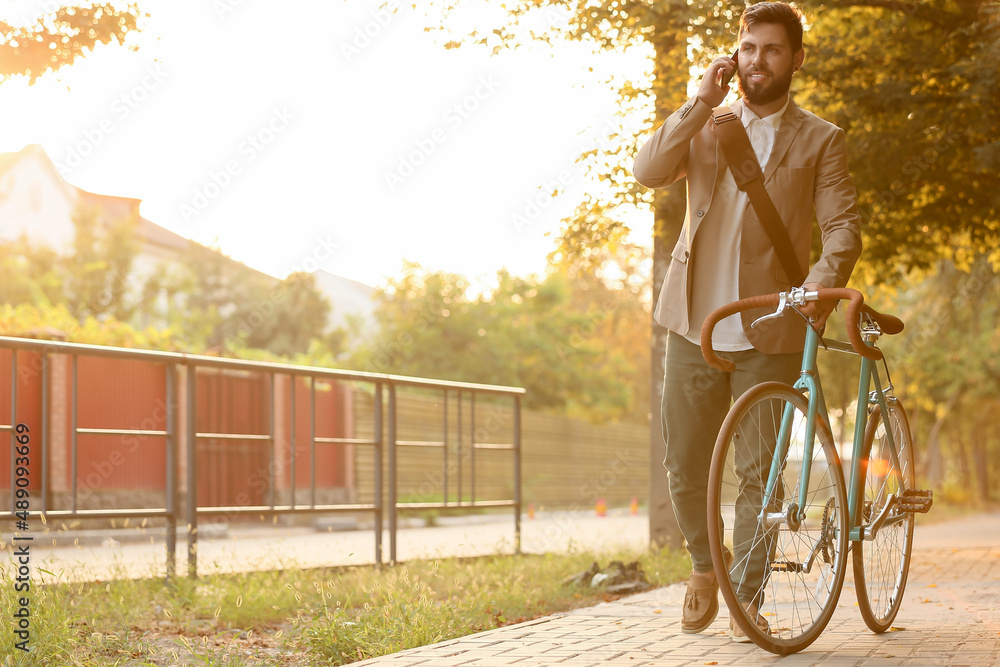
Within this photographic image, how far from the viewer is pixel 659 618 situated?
184 inches

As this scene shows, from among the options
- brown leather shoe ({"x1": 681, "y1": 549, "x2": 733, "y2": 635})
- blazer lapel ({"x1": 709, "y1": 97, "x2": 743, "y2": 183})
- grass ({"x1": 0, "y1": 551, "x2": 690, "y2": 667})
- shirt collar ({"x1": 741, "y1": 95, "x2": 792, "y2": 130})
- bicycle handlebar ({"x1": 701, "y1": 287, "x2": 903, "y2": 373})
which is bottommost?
grass ({"x1": 0, "y1": 551, "x2": 690, "y2": 667})

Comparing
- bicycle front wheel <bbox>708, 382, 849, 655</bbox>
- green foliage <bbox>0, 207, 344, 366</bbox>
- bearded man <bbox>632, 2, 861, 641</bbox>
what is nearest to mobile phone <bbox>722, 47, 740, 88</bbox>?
→ bearded man <bbox>632, 2, 861, 641</bbox>

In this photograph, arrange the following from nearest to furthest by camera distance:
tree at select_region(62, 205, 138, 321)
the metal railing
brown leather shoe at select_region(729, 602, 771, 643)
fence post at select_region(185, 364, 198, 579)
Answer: brown leather shoe at select_region(729, 602, 771, 643)
the metal railing
fence post at select_region(185, 364, 198, 579)
tree at select_region(62, 205, 138, 321)

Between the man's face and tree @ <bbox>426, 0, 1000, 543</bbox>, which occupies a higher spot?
tree @ <bbox>426, 0, 1000, 543</bbox>

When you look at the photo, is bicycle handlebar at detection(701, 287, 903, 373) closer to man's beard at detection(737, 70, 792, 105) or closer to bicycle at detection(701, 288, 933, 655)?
bicycle at detection(701, 288, 933, 655)

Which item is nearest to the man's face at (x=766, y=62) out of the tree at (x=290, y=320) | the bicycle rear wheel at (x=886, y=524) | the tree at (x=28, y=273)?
the bicycle rear wheel at (x=886, y=524)

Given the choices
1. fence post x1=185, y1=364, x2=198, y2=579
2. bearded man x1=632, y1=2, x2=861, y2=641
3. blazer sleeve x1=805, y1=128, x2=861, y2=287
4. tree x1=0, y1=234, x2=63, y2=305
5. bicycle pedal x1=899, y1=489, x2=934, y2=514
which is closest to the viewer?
blazer sleeve x1=805, y1=128, x2=861, y2=287

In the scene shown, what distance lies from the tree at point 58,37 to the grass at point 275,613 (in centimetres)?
320

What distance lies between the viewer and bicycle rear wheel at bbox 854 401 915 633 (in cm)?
397

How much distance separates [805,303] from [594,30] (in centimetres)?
434

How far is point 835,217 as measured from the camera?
3982 mm

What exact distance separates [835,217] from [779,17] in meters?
0.70

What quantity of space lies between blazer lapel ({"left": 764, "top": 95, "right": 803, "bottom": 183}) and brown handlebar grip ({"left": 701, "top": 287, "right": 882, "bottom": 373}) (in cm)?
58

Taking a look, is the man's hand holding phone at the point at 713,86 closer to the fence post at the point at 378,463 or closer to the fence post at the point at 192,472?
the fence post at the point at 192,472
